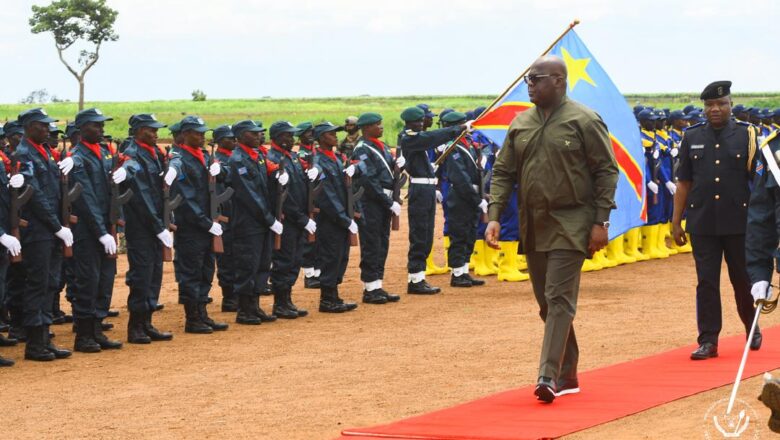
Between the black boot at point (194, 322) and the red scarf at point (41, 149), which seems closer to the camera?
the red scarf at point (41, 149)

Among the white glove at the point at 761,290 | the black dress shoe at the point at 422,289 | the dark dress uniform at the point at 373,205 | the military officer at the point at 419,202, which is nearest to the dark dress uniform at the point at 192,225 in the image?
the dark dress uniform at the point at 373,205

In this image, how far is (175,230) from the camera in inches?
513

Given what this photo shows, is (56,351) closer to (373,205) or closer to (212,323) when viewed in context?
(212,323)

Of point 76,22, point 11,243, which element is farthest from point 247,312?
point 76,22

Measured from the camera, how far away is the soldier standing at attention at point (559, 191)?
27.5 feet

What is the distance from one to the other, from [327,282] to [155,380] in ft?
13.8

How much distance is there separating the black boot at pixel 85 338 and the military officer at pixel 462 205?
5.80 m

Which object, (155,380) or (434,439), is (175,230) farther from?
(434,439)

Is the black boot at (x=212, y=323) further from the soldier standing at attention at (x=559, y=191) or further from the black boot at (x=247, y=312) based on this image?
the soldier standing at attention at (x=559, y=191)

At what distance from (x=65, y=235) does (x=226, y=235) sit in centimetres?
332

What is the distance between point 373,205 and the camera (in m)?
15.2

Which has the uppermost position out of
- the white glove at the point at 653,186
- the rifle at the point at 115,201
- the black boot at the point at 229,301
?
the rifle at the point at 115,201

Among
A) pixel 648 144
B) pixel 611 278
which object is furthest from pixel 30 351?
pixel 648 144

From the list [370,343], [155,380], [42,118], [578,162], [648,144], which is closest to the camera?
[578,162]
